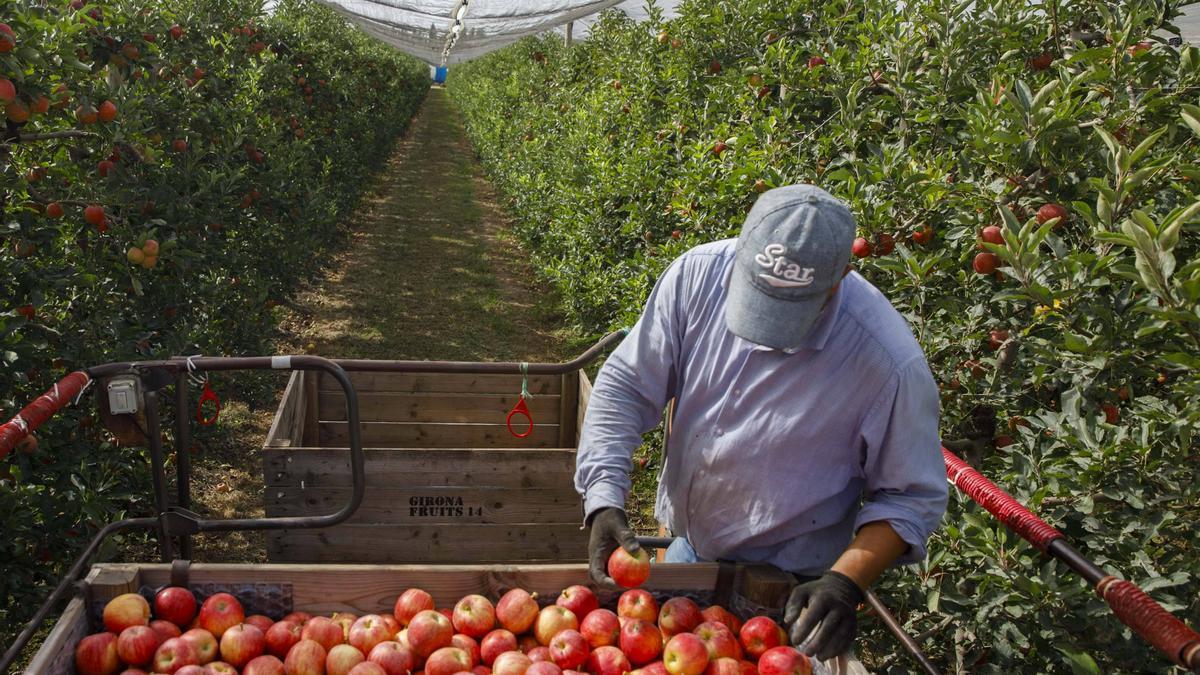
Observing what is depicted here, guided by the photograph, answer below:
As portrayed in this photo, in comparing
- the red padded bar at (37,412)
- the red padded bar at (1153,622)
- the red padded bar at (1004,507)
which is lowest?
the red padded bar at (1004,507)

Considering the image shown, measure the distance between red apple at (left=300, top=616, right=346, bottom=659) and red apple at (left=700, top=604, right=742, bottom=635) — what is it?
81 cm

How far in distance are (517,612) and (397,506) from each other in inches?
68.2

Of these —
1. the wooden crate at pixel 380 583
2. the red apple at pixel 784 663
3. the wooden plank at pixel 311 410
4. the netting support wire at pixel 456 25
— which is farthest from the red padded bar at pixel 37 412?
the netting support wire at pixel 456 25

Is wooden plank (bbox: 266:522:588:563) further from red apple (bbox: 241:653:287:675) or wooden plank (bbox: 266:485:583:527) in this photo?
red apple (bbox: 241:653:287:675)

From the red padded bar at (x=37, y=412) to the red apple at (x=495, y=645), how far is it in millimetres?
1118

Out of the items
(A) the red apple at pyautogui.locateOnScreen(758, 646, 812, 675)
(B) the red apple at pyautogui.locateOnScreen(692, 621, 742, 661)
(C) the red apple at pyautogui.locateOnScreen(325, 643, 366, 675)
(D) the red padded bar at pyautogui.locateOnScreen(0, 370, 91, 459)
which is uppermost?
(D) the red padded bar at pyautogui.locateOnScreen(0, 370, 91, 459)

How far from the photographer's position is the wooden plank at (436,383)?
4.60 meters

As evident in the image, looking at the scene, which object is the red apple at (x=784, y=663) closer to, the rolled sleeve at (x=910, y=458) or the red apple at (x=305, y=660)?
the rolled sleeve at (x=910, y=458)

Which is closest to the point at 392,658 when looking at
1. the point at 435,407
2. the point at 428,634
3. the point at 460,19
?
the point at 428,634

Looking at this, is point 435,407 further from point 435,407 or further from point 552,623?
point 552,623

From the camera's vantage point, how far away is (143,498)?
3.95m

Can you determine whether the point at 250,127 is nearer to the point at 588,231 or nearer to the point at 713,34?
the point at 588,231

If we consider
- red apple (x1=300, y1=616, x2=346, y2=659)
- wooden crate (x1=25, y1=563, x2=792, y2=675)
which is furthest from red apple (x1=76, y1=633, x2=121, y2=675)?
red apple (x1=300, y1=616, x2=346, y2=659)

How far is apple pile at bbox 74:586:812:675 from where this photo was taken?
1.80 meters
